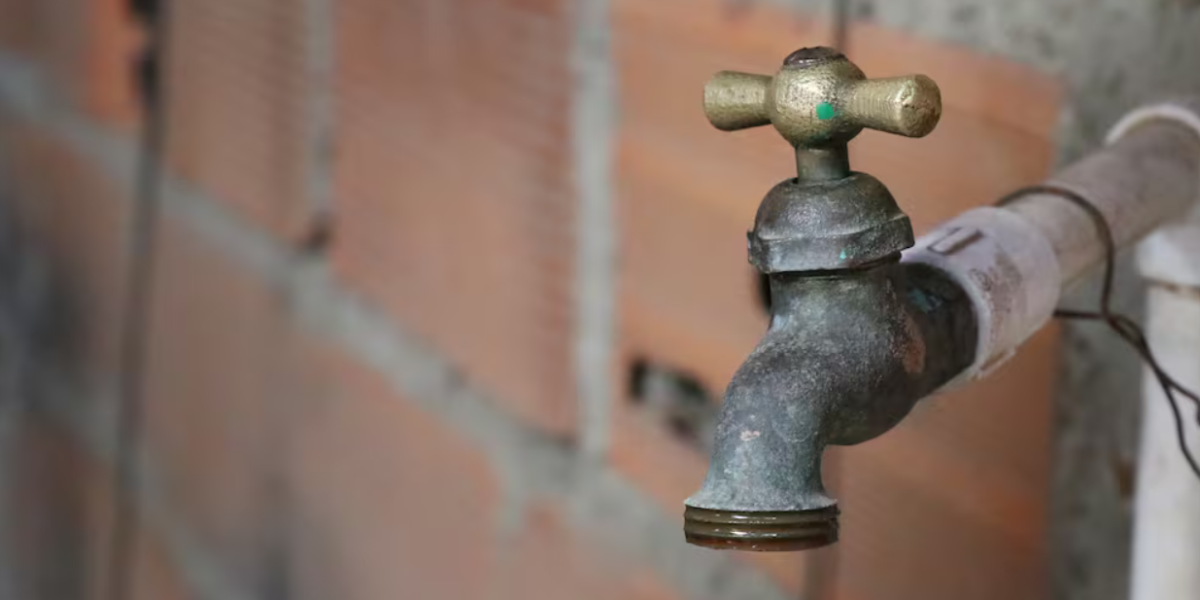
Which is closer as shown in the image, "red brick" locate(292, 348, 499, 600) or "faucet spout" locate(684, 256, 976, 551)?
"faucet spout" locate(684, 256, 976, 551)

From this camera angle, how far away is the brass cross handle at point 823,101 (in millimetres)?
254

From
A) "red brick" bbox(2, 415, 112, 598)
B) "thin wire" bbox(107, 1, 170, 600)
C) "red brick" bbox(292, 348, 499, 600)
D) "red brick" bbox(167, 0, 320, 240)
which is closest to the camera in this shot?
"red brick" bbox(292, 348, 499, 600)

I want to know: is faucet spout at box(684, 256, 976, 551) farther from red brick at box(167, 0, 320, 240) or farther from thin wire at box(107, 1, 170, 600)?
thin wire at box(107, 1, 170, 600)

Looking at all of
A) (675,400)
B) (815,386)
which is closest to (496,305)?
(675,400)

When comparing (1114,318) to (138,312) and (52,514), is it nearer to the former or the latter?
(138,312)

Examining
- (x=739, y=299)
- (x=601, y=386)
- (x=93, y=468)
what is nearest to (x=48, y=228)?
(x=93, y=468)

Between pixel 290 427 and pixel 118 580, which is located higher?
pixel 290 427

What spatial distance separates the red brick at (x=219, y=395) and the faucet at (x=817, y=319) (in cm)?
67

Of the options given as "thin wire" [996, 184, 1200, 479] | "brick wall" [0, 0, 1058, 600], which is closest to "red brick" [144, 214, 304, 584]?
"brick wall" [0, 0, 1058, 600]

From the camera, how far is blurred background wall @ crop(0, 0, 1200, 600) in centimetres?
43

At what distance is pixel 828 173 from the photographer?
284 mm

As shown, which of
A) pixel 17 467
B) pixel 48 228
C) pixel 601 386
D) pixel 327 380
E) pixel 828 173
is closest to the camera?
pixel 828 173

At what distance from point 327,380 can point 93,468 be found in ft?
2.19

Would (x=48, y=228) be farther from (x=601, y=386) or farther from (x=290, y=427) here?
(x=601, y=386)
